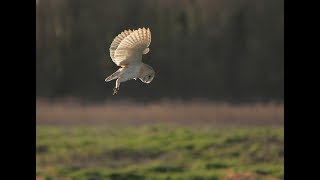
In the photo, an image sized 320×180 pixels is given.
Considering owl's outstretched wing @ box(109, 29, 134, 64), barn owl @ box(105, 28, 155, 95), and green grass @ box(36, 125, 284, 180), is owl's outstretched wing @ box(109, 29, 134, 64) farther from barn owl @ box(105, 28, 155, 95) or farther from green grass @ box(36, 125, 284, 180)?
green grass @ box(36, 125, 284, 180)

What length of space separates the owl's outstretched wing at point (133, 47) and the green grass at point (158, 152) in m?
2.15

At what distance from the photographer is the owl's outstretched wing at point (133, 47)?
8.29 feet

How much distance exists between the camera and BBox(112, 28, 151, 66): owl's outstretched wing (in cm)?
253

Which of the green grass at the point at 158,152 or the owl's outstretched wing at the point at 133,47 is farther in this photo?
the green grass at the point at 158,152

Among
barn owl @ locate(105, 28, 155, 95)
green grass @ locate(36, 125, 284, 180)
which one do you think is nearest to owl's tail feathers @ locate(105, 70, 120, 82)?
barn owl @ locate(105, 28, 155, 95)

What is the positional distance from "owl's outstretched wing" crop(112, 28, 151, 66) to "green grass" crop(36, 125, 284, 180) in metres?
2.15

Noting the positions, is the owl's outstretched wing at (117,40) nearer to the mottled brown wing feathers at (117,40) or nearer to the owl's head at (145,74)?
the mottled brown wing feathers at (117,40)

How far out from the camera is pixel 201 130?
4.88 meters

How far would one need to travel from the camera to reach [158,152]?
4.94m

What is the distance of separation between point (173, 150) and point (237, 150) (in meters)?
0.50

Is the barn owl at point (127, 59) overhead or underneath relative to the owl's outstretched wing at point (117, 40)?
underneath

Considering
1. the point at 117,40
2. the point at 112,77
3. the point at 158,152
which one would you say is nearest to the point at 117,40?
the point at 117,40

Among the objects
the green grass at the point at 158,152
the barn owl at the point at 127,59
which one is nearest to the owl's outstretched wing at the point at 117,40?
the barn owl at the point at 127,59
